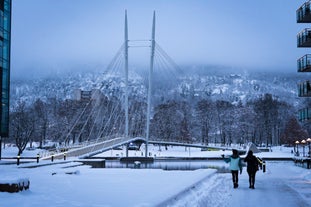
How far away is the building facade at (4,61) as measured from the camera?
4022 centimetres

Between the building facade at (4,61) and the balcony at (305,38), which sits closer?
the balcony at (305,38)

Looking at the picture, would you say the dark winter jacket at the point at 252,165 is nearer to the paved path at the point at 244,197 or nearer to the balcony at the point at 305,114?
the paved path at the point at 244,197

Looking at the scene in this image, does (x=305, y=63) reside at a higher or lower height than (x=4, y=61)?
lower

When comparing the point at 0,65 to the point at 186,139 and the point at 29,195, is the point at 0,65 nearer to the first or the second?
the point at 29,195

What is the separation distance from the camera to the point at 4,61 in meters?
40.9

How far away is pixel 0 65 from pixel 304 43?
26286 millimetres

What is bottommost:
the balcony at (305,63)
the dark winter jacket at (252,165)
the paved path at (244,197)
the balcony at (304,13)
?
the paved path at (244,197)

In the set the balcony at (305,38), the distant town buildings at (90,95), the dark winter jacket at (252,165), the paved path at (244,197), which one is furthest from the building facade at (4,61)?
the paved path at (244,197)

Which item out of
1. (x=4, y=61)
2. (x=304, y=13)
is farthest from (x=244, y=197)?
(x=4, y=61)

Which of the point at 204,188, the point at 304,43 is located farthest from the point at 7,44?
the point at 204,188

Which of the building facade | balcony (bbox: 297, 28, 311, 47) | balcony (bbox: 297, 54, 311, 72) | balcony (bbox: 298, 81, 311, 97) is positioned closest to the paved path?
balcony (bbox: 298, 81, 311, 97)

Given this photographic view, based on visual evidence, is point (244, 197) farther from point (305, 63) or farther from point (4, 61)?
point (4, 61)

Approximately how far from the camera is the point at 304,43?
115 feet

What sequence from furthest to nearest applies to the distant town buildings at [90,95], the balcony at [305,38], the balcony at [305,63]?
the distant town buildings at [90,95]
the balcony at [305,63]
the balcony at [305,38]
